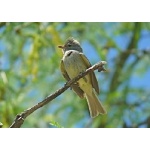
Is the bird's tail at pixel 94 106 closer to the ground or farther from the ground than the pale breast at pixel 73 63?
closer to the ground

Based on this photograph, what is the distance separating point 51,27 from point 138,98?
0.88m

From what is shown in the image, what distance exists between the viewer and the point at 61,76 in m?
3.22

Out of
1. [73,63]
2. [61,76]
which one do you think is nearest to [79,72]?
[73,63]

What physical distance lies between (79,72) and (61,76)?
131 cm

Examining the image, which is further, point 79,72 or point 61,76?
point 61,76

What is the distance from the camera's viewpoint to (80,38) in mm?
3570

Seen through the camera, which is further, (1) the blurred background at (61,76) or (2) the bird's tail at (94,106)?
(1) the blurred background at (61,76)

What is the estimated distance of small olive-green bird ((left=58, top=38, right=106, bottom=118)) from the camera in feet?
6.06

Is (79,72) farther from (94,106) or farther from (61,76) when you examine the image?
(61,76)

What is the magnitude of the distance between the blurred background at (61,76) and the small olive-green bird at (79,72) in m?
0.60

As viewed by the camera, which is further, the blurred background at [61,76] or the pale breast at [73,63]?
the blurred background at [61,76]

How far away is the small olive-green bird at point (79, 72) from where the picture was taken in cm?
185
